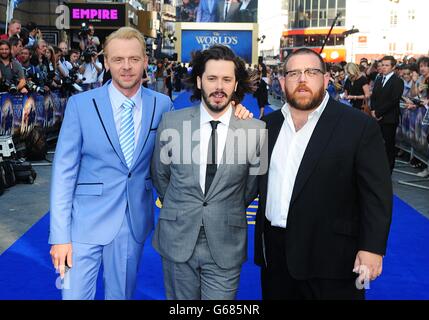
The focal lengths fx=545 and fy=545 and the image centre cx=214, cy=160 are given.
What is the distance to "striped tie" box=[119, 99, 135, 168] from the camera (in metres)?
3.10

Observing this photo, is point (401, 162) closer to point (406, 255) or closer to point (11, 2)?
point (406, 255)

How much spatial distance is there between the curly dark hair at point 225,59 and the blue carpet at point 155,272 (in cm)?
207

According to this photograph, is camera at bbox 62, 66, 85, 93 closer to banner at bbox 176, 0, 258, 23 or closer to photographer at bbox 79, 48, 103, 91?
photographer at bbox 79, 48, 103, 91

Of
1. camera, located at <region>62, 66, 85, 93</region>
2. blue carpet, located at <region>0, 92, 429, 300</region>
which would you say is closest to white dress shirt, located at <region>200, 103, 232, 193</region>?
blue carpet, located at <region>0, 92, 429, 300</region>

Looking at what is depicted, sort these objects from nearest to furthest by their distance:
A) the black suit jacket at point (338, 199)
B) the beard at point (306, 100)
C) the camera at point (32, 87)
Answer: the black suit jacket at point (338, 199)
the beard at point (306, 100)
the camera at point (32, 87)

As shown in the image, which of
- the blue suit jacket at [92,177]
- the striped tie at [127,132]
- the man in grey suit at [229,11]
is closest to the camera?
the blue suit jacket at [92,177]

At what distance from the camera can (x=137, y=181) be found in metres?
3.14

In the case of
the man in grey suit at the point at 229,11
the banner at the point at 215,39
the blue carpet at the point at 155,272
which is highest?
the man in grey suit at the point at 229,11

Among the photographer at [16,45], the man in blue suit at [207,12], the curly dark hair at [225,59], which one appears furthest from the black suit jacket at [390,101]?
the man in blue suit at [207,12]

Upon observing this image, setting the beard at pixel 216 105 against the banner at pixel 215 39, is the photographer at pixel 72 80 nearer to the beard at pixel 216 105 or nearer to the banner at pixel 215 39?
the beard at pixel 216 105

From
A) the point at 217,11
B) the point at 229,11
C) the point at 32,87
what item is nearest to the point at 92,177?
the point at 32,87

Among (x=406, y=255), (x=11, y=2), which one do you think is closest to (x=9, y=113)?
(x=11, y=2)

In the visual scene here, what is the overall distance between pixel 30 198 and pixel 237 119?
5771 mm

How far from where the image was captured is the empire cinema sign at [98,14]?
26.8 meters
